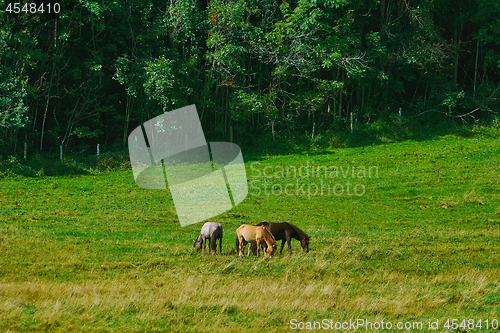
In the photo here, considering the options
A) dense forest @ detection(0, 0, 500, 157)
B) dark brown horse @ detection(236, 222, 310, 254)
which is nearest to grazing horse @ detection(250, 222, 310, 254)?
dark brown horse @ detection(236, 222, 310, 254)

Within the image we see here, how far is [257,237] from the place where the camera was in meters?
15.3

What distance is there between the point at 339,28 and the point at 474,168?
15151mm

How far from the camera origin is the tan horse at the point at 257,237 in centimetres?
1523

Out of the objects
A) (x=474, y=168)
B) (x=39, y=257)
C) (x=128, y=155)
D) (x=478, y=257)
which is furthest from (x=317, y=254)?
(x=128, y=155)

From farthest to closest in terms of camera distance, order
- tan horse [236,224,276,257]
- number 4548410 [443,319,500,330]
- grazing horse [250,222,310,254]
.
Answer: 1. grazing horse [250,222,310,254]
2. tan horse [236,224,276,257]
3. number 4548410 [443,319,500,330]

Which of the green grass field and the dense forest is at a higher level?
the dense forest

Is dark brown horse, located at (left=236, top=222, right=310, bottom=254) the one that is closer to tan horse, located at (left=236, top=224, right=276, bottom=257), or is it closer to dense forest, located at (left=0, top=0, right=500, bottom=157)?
tan horse, located at (left=236, top=224, right=276, bottom=257)

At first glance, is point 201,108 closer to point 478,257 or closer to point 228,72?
point 228,72

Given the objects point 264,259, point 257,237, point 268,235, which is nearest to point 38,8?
point 257,237

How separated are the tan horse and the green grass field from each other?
0.33 metres

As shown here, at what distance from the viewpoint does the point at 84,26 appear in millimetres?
37594

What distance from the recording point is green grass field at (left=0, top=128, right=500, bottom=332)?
10.8 metres

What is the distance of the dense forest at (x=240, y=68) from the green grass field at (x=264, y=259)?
25.7 ft

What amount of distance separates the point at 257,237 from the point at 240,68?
2494 cm
